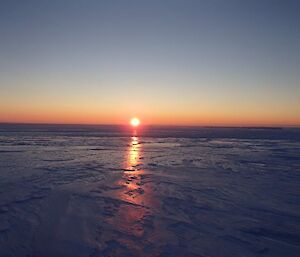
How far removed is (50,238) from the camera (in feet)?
18.1

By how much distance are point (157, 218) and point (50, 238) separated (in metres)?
2.25

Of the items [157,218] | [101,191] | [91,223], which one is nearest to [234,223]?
[157,218]

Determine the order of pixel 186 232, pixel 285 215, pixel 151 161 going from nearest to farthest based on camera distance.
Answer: pixel 186 232
pixel 285 215
pixel 151 161

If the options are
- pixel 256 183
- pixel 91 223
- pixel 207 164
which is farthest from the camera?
pixel 207 164

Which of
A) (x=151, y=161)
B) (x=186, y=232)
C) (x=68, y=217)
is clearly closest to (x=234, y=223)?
(x=186, y=232)

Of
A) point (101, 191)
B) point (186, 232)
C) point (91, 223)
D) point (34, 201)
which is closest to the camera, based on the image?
point (186, 232)

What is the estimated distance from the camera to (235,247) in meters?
5.28

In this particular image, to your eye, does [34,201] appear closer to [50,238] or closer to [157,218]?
[50,238]

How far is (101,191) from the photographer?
356 inches

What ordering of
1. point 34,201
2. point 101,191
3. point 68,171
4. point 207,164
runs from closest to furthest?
1. point 34,201
2. point 101,191
3. point 68,171
4. point 207,164

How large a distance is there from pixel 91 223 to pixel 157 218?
4.55ft

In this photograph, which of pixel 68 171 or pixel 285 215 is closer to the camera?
pixel 285 215

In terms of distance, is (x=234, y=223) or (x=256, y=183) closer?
(x=234, y=223)

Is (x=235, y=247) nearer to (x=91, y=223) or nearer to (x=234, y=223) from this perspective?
(x=234, y=223)
